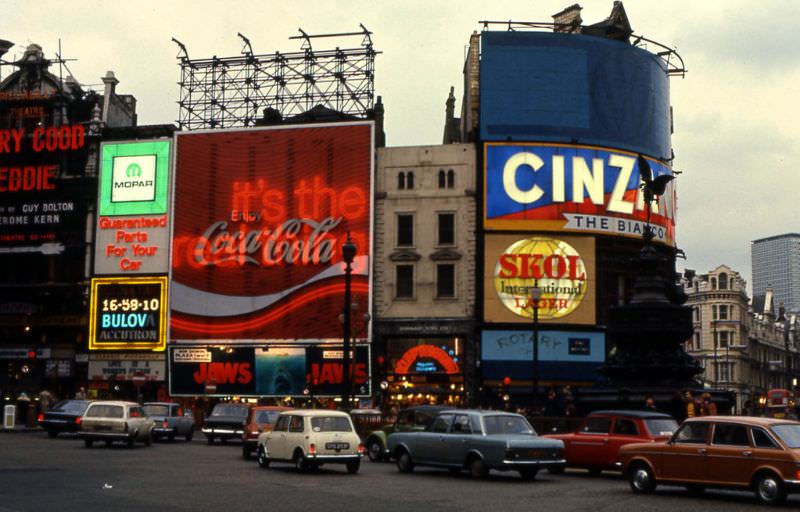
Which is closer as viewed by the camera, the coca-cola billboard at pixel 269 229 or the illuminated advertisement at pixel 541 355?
the illuminated advertisement at pixel 541 355

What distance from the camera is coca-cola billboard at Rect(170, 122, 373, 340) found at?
64625 mm

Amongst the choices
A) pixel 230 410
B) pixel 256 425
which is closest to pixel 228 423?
pixel 230 410

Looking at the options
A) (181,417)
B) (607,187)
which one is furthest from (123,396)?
(607,187)

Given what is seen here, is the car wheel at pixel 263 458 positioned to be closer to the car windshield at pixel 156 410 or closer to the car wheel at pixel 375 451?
the car wheel at pixel 375 451

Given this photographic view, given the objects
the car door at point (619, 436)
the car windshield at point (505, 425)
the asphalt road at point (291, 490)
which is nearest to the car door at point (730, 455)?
the asphalt road at point (291, 490)

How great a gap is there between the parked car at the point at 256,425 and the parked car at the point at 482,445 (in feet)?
22.6

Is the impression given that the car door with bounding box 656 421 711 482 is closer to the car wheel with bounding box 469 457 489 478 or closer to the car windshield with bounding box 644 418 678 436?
the car windshield with bounding box 644 418 678 436

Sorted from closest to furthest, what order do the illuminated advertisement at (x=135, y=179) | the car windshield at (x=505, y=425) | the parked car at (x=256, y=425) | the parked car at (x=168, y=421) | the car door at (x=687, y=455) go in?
the car door at (x=687, y=455)
the car windshield at (x=505, y=425)
the parked car at (x=256, y=425)
the parked car at (x=168, y=421)
the illuminated advertisement at (x=135, y=179)

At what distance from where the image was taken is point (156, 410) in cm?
4222

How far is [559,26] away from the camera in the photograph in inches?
2697

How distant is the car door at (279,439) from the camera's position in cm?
2689

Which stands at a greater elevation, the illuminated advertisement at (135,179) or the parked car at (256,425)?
the illuminated advertisement at (135,179)

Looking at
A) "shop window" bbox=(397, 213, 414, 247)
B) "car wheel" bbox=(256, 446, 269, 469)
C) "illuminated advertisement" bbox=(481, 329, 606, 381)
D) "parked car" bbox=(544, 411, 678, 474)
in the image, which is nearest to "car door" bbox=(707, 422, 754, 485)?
"parked car" bbox=(544, 411, 678, 474)

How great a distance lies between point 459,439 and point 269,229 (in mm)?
42658
